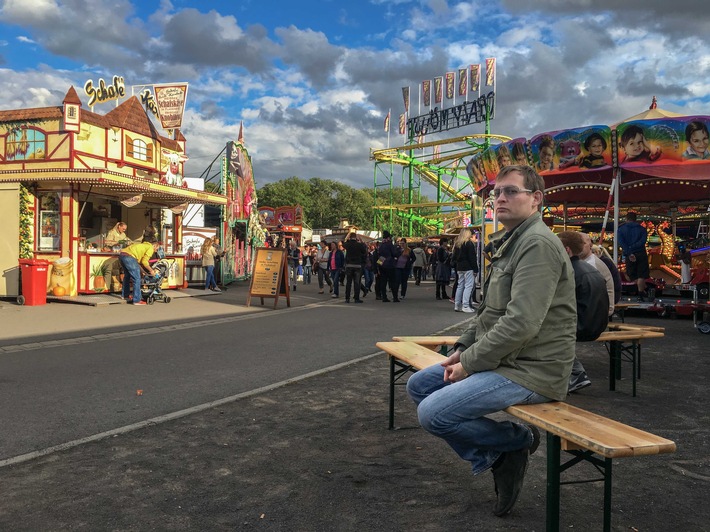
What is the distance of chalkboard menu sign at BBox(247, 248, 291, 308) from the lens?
43.9ft

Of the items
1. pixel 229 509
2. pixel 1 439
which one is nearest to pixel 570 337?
pixel 229 509

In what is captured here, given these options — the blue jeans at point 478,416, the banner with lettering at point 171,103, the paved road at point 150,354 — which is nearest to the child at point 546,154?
the paved road at point 150,354

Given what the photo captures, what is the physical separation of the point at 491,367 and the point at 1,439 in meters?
3.45

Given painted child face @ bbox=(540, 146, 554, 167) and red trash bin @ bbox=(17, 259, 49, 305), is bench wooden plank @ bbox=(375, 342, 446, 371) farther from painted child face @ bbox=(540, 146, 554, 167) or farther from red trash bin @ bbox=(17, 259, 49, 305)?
red trash bin @ bbox=(17, 259, 49, 305)

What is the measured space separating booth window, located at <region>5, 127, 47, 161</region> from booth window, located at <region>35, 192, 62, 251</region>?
1201mm

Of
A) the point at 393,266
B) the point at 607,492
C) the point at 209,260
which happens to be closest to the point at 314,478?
the point at 607,492

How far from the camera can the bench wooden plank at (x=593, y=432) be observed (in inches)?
88.2

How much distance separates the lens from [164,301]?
47.0 ft

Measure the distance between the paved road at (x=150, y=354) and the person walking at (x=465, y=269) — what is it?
1.62 feet

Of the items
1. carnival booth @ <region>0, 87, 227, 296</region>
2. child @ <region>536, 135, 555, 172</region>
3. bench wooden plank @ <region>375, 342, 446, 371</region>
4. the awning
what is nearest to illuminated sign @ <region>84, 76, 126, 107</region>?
carnival booth @ <region>0, 87, 227, 296</region>

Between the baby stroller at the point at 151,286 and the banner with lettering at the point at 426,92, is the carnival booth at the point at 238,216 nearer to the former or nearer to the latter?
the baby stroller at the point at 151,286

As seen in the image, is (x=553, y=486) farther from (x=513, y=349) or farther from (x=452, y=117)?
(x=452, y=117)

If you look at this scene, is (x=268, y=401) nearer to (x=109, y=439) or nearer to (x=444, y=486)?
(x=109, y=439)

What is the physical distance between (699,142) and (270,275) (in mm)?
9250
